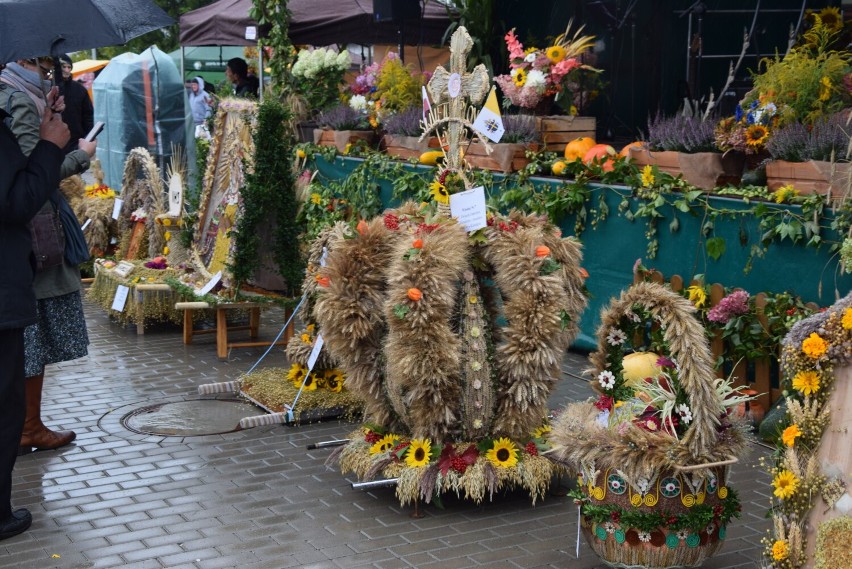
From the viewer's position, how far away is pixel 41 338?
20.9 feet

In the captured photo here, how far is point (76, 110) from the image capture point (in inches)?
402

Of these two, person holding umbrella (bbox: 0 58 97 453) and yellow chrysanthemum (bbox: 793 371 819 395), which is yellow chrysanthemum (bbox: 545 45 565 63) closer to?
person holding umbrella (bbox: 0 58 97 453)

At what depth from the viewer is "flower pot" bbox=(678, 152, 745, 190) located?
732cm

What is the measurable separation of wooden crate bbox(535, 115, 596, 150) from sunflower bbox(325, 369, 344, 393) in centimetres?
307

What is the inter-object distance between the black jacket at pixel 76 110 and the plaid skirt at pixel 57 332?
3.76m

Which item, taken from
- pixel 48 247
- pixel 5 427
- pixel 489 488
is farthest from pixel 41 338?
pixel 489 488

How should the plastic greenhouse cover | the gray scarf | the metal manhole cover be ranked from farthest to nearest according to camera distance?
the plastic greenhouse cover, the metal manhole cover, the gray scarf

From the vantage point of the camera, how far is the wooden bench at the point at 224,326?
8.66 m

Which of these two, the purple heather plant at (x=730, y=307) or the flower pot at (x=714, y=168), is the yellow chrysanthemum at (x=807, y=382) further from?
the flower pot at (x=714, y=168)

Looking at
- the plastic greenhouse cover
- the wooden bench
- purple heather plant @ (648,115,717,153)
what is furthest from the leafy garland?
the plastic greenhouse cover

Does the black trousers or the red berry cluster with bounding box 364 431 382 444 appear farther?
the red berry cluster with bounding box 364 431 382 444

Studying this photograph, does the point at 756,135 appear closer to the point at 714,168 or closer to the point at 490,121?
the point at 714,168

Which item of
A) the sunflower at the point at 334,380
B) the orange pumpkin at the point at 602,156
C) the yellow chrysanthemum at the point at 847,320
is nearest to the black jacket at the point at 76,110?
the sunflower at the point at 334,380

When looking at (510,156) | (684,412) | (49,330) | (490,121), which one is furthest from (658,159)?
(49,330)
